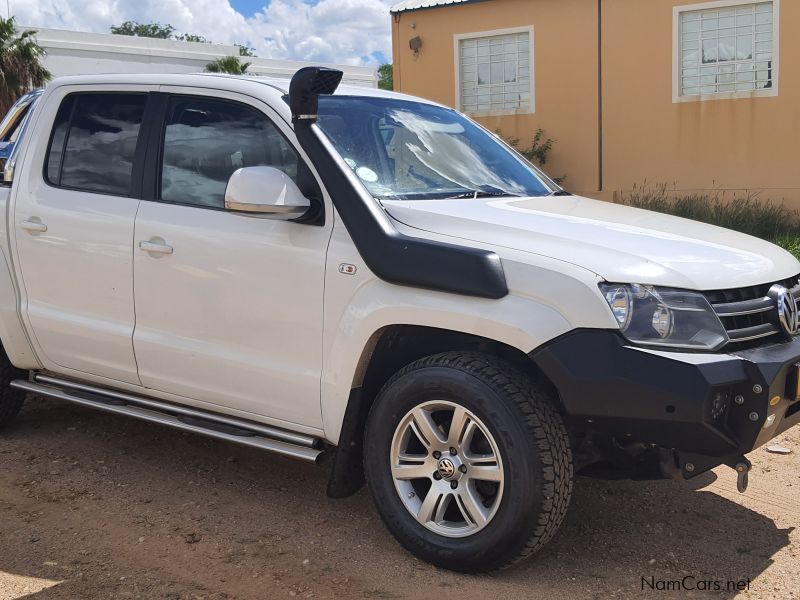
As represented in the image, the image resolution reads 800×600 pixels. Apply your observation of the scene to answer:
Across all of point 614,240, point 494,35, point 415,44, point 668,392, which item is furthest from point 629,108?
point 668,392

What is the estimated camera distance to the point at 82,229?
176 inches

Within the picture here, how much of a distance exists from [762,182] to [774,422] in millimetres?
10775

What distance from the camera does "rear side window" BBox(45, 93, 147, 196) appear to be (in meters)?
4.51

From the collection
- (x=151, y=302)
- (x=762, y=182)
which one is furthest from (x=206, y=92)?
(x=762, y=182)

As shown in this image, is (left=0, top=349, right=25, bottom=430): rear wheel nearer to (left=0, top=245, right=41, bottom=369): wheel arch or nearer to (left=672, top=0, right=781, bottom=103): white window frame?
(left=0, top=245, right=41, bottom=369): wheel arch

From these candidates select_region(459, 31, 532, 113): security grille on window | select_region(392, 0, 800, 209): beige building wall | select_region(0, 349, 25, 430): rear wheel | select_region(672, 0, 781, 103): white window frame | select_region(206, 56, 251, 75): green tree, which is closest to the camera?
select_region(0, 349, 25, 430): rear wheel

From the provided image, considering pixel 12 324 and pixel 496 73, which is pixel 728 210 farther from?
pixel 12 324

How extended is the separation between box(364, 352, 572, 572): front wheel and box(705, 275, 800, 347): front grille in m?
0.70

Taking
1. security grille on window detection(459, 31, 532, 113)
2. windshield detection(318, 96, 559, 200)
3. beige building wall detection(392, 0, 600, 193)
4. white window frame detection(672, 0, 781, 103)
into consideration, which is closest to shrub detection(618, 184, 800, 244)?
beige building wall detection(392, 0, 600, 193)

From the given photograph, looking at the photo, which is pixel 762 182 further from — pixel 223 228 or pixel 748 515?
pixel 223 228

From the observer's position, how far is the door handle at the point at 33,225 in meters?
4.63

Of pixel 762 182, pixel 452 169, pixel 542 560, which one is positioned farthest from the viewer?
pixel 762 182

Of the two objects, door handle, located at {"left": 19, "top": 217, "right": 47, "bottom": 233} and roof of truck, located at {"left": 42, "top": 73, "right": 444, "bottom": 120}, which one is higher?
roof of truck, located at {"left": 42, "top": 73, "right": 444, "bottom": 120}

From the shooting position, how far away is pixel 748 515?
417cm
